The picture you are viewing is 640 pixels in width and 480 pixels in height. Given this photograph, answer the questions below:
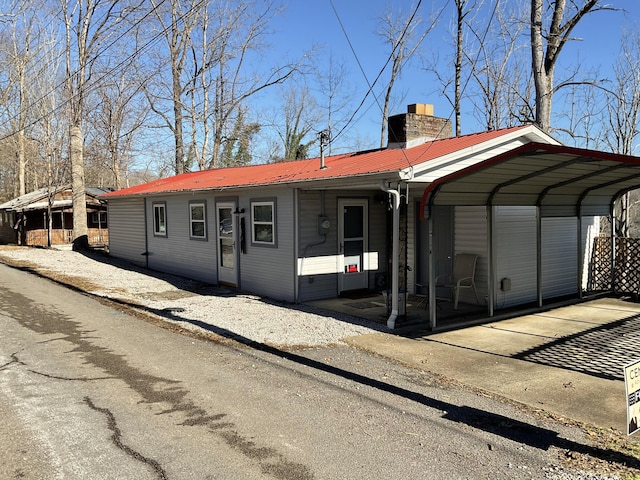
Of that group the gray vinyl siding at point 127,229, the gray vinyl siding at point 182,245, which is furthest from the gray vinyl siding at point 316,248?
the gray vinyl siding at point 127,229

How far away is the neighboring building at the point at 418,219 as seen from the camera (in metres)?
7.69

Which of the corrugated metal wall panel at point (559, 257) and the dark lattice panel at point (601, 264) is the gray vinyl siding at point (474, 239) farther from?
the dark lattice panel at point (601, 264)

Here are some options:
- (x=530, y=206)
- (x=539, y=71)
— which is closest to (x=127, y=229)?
(x=530, y=206)

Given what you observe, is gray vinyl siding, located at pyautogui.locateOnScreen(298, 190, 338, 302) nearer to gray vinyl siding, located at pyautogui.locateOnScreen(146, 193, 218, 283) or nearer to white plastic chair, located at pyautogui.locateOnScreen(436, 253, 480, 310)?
white plastic chair, located at pyautogui.locateOnScreen(436, 253, 480, 310)

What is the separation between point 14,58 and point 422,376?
2907 centimetres

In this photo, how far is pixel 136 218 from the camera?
54.8ft

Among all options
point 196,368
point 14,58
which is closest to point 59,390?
point 196,368

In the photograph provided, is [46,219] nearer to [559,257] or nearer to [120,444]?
[559,257]

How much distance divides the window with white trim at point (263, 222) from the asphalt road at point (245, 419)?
4008 mm

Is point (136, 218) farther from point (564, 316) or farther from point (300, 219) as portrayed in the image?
point (564, 316)

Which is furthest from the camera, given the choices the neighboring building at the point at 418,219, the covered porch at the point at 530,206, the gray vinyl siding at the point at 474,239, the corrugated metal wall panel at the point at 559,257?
the corrugated metal wall panel at the point at 559,257

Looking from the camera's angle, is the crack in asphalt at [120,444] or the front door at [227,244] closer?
the crack in asphalt at [120,444]

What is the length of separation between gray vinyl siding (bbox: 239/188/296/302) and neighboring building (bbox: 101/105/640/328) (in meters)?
0.02

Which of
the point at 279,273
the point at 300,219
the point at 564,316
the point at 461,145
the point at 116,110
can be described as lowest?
the point at 564,316
